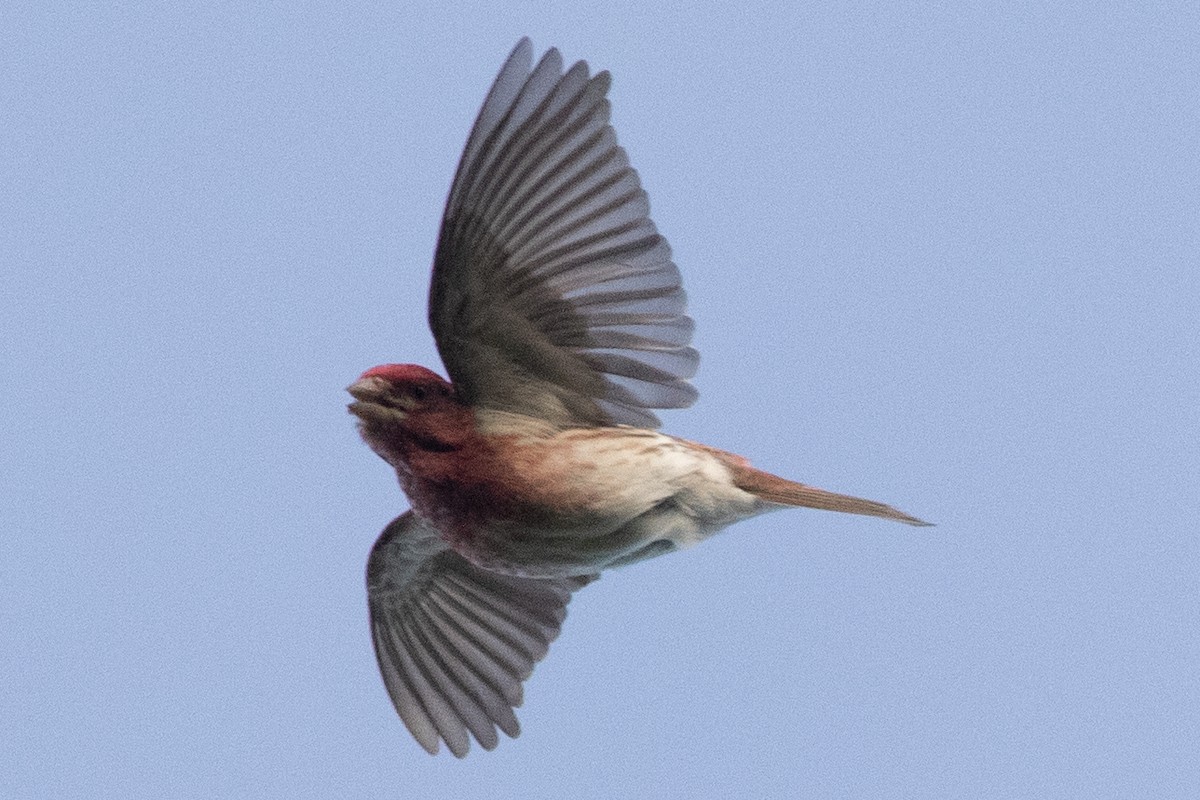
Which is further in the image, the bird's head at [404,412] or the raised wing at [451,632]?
the raised wing at [451,632]

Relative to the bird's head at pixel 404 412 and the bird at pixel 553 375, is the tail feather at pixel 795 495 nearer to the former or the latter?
the bird at pixel 553 375

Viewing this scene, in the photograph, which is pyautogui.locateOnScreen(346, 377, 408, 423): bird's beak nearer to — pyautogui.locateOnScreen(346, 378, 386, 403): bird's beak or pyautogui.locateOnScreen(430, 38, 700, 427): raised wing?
pyautogui.locateOnScreen(346, 378, 386, 403): bird's beak

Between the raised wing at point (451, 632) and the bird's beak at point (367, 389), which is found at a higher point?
the bird's beak at point (367, 389)

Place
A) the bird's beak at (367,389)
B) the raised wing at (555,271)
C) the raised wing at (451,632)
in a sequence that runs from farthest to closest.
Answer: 1. the raised wing at (451,632)
2. the bird's beak at (367,389)
3. the raised wing at (555,271)

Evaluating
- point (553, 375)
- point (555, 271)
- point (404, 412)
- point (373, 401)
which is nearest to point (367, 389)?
point (373, 401)

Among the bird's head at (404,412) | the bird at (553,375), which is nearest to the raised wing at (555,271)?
the bird at (553,375)

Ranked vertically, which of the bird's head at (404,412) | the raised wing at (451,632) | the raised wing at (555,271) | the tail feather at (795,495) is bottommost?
the raised wing at (451,632)

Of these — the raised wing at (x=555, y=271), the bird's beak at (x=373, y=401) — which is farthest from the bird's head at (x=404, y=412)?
the raised wing at (x=555, y=271)

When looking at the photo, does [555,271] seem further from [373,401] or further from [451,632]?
[451,632]

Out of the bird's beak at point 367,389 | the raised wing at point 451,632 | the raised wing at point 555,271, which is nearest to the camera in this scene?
the raised wing at point 555,271

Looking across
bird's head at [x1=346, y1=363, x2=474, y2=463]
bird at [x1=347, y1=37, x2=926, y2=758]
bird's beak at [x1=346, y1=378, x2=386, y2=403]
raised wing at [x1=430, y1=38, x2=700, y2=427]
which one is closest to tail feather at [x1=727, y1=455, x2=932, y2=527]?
bird at [x1=347, y1=37, x2=926, y2=758]
